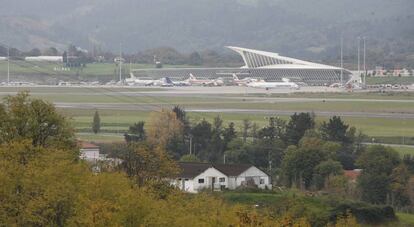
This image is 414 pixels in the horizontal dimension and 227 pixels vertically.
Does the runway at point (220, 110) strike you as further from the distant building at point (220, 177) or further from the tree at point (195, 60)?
the tree at point (195, 60)

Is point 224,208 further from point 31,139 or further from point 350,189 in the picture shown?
point 350,189

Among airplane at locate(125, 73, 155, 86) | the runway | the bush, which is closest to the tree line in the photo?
the bush

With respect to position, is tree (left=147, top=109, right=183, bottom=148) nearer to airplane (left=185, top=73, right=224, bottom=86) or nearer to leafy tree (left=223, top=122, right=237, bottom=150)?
leafy tree (left=223, top=122, right=237, bottom=150)

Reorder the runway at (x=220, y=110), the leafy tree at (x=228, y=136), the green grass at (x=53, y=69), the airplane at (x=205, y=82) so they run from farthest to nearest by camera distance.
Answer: the green grass at (x=53, y=69)
the airplane at (x=205, y=82)
the runway at (x=220, y=110)
the leafy tree at (x=228, y=136)

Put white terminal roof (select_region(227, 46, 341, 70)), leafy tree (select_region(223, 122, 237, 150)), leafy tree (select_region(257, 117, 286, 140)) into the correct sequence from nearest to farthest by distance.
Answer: leafy tree (select_region(223, 122, 237, 150)), leafy tree (select_region(257, 117, 286, 140)), white terminal roof (select_region(227, 46, 341, 70))

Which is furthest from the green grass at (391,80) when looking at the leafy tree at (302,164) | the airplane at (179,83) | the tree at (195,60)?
the leafy tree at (302,164)

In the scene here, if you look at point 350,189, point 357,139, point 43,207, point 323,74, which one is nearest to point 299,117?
point 357,139
